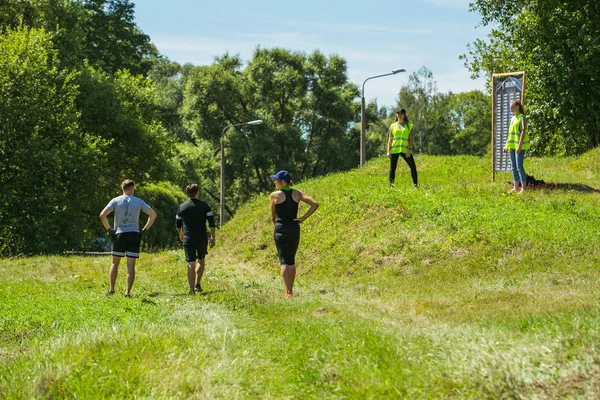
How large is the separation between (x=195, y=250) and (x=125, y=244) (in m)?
1.33

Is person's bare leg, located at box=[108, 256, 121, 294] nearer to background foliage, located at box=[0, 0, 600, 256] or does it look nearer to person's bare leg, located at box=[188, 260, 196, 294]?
person's bare leg, located at box=[188, 260, 196, 294]

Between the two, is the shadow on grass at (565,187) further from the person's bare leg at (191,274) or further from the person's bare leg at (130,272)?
the person's bare leg at (130,272)

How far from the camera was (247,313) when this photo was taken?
1058cm

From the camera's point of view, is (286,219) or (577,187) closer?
(286,219)

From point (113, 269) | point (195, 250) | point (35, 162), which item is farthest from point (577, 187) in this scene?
point (35, 162)

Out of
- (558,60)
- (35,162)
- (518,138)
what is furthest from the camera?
(558,60)

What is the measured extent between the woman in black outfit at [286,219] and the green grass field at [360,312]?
22.1 inches

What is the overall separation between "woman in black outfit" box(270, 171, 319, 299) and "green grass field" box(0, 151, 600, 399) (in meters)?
0.56

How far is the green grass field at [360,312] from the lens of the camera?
20.5ft

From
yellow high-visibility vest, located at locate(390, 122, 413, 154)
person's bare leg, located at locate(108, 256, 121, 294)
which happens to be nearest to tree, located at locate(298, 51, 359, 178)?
yellow high-visibility vest, located at locate(390, 122, 413, 154)

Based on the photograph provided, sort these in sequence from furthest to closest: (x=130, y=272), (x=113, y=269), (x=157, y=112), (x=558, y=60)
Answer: (x=157, y=112)
(x=558, y=60)
(x=113, y=269)
(x=130, y=272)

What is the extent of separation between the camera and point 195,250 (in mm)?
13828

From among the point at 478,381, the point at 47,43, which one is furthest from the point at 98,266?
the point at 47,43

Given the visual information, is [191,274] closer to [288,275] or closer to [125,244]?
[125,244]
